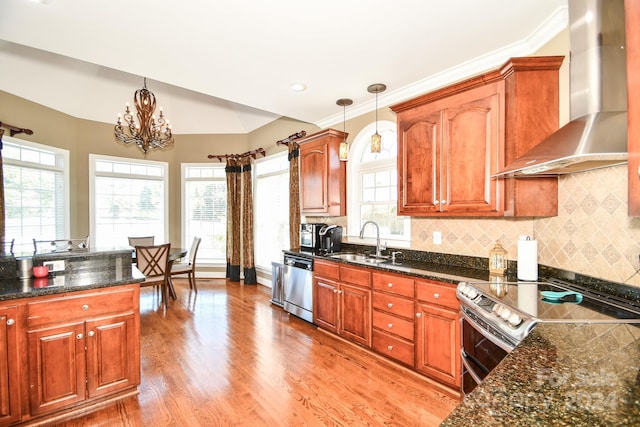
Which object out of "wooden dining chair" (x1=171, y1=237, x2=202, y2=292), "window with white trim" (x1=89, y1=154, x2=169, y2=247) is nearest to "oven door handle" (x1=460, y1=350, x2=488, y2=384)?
"wooden dining chair" (x1=171, y1=237, x2=202, y2=292)

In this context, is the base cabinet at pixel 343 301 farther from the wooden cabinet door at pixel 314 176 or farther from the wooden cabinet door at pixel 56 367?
the wooden cabinet door at pixel 56 367

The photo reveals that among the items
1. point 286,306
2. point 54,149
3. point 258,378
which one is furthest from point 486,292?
point 54,149

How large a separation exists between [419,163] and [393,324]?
1.53 metres

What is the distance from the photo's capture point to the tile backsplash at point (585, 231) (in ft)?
6.04

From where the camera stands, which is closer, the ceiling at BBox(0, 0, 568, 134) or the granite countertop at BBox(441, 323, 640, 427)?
the granite countertop at BBox(441, 323, 640, 427)

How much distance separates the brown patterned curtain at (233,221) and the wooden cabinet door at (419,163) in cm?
393

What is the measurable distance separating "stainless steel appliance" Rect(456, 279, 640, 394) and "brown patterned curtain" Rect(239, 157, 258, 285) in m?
4.44

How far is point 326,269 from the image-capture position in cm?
362

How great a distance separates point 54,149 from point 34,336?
4.12 metres

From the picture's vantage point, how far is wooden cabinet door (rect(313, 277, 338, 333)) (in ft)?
11.5

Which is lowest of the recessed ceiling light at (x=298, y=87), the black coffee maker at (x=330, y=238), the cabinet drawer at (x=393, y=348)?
the cabinet drawer at (x=393, y=348)

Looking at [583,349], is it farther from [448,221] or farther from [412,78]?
[412,78]

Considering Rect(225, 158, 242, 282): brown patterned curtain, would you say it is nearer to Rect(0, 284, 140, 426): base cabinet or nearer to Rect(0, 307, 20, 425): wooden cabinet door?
Rect(0, 284, 140, 426): base cabinet

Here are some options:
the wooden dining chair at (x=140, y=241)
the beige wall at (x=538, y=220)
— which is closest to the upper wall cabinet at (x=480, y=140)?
the beige wall at (x=538, y=220)
